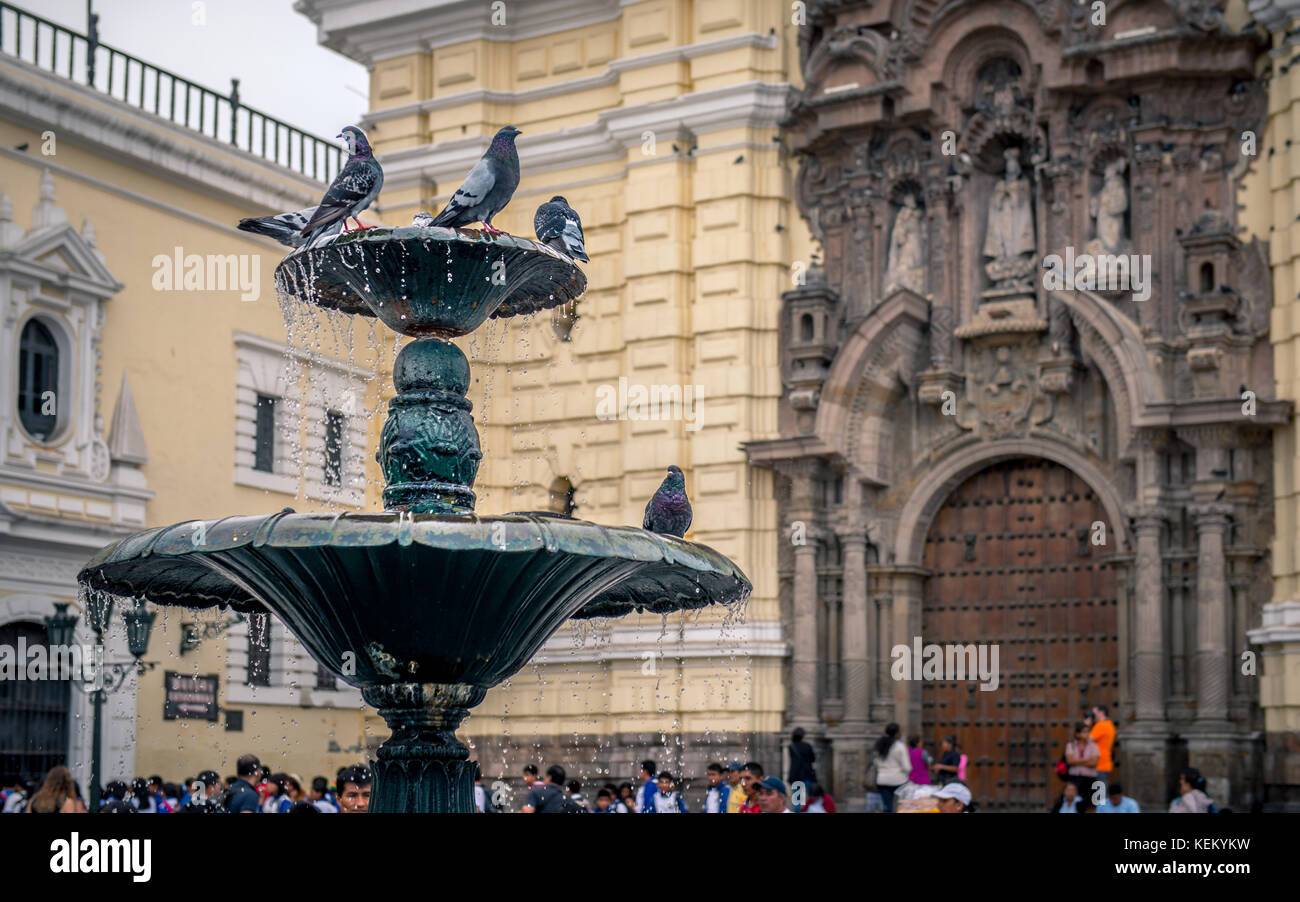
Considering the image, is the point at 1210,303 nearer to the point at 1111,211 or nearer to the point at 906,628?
the point at 1111,211

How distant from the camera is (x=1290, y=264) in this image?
16.9 meters

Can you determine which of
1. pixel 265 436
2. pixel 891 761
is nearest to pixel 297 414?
pixel 265 436

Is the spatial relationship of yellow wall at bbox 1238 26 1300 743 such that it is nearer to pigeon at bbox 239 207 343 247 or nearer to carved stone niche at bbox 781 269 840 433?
carved stone niche at bbox 781 269 840 433

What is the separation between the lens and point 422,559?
8188 millimetres

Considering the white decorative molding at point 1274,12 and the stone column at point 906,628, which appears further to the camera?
the stone column at point 906,628

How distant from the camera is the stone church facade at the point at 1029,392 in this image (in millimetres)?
16891

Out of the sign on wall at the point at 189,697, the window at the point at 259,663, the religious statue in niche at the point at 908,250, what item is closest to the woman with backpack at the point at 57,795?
the religious statue in niche at the point at 908,250

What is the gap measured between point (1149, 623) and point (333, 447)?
12.5 m

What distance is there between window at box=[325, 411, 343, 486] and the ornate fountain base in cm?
1669

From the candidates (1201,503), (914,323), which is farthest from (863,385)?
(1201,503)

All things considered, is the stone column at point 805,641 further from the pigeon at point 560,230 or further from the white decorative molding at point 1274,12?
the pigeon at point 560,230

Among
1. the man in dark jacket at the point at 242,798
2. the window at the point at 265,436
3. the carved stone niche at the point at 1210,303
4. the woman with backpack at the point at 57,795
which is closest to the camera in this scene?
the woman with backpack at the point at 57,795

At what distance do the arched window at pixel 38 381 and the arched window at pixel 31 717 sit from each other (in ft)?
7.61
